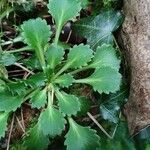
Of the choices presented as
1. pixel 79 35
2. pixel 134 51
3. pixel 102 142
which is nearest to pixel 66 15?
pixel 79 35

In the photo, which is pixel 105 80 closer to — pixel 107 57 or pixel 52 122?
pixel 107 57

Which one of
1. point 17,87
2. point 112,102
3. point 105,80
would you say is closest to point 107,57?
point 105,80

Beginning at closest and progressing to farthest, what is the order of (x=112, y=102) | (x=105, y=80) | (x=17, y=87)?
(x=17, y=87) → (x=105, y=80) → (x=112, y=102)

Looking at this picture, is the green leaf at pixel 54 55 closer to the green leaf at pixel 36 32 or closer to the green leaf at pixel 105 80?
the green leaf at pixel 36 32

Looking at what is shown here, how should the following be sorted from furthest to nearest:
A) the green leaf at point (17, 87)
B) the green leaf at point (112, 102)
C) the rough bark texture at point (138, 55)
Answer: the green leaf at point (112, 102)
the rough bark texture at point (138, 55)
the green leaf at point (17, 87)

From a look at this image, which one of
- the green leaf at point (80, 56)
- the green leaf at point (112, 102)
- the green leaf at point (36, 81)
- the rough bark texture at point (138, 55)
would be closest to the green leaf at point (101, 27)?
the rough bark texture at point (138, 55)

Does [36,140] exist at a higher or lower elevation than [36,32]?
lower
